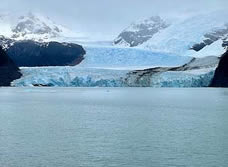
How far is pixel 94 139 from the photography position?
57.9 ft

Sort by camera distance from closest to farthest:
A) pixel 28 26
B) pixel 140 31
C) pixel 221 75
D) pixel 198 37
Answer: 1. pixel 221 75
2. pixel 198 37
3. pixel 140 31
4. pixel 28 26

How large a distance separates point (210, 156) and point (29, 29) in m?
164

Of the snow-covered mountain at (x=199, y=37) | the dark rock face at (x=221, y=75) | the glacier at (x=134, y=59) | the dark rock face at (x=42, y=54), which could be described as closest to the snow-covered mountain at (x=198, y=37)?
the snow-covered mountain at (x=199, y=37)

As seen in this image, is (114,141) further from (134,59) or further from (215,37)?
(215,37)

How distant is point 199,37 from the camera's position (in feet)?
331

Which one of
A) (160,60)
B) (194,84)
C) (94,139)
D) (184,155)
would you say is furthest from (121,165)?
(160,60)

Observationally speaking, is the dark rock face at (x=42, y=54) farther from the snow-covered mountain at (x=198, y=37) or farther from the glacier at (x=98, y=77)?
the glacier at (x=98, y=77)

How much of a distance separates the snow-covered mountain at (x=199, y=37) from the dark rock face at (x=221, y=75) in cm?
2033

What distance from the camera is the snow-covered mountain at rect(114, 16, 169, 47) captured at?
147 metres

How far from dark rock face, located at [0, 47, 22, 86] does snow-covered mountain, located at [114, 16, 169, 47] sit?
62.1 m

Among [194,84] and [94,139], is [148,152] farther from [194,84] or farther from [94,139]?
[194,84]

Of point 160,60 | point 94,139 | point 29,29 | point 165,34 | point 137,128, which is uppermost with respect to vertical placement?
point 94,139

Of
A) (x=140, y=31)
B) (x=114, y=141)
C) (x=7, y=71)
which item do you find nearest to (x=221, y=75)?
(x=7, y=71)

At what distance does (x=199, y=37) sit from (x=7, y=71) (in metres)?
40.9
